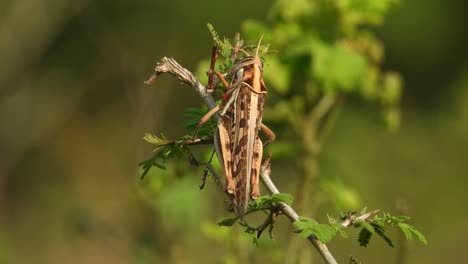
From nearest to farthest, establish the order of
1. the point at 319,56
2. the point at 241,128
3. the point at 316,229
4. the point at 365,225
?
the point at 316,229 → the point at 365,225 → the point at 241,128 → the point at 319,56

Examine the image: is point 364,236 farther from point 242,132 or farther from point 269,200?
point 242,132

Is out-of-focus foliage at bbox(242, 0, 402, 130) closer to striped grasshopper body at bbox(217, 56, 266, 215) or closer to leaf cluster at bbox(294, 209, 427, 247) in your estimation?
striped grasshopper body at bbox(217, 56, 266, 215)

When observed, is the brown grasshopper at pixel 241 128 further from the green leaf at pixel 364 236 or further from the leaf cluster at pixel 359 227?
the green leaf at pixel 364 236

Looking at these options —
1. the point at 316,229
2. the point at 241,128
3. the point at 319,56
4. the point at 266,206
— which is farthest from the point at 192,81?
the point at 319,56

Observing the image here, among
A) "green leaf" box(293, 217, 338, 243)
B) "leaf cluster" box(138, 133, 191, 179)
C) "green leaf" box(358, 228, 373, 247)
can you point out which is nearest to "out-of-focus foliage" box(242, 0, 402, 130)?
"leaf cluster" box(138, 133, 191, 179)

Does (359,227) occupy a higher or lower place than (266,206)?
higher

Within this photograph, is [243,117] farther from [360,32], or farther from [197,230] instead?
[197,230]
